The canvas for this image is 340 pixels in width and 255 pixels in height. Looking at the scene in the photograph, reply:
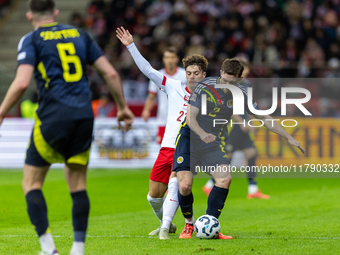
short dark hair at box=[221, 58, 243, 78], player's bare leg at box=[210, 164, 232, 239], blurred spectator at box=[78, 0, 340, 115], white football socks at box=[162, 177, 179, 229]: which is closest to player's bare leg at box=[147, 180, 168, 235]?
white football socks at box=[162, 177, 179, 229]

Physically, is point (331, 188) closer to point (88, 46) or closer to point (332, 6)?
point (88, 46)

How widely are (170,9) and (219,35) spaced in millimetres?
2664

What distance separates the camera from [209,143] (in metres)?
5.69

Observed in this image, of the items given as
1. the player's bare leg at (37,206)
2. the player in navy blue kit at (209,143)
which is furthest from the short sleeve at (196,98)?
the player's bare leg at (37,206)

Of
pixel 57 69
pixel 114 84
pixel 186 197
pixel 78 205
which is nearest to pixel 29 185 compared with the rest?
pixel 78 205

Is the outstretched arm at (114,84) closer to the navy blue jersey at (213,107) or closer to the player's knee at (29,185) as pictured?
the player's knee at (29,185)

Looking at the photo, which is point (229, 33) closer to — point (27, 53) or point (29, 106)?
point (29, 106)

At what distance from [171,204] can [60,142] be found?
2.07 m

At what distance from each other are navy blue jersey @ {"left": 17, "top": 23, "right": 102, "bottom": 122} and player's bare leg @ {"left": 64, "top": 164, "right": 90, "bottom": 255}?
48 centimetres

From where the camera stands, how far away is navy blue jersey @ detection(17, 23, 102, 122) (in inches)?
163

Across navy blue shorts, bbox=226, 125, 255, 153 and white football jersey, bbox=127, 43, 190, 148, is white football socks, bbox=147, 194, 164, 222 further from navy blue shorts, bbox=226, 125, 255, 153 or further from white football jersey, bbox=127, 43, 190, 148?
navy blue shorts, bbox=226, 125, 255, 153

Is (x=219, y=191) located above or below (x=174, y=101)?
below

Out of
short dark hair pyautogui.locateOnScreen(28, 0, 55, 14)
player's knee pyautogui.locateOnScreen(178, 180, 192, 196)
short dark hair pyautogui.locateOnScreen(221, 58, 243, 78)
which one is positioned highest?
short dark hair pyautogui.locateOnScreen(28, 0, 55, 14)

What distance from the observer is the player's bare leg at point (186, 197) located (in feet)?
18.4
